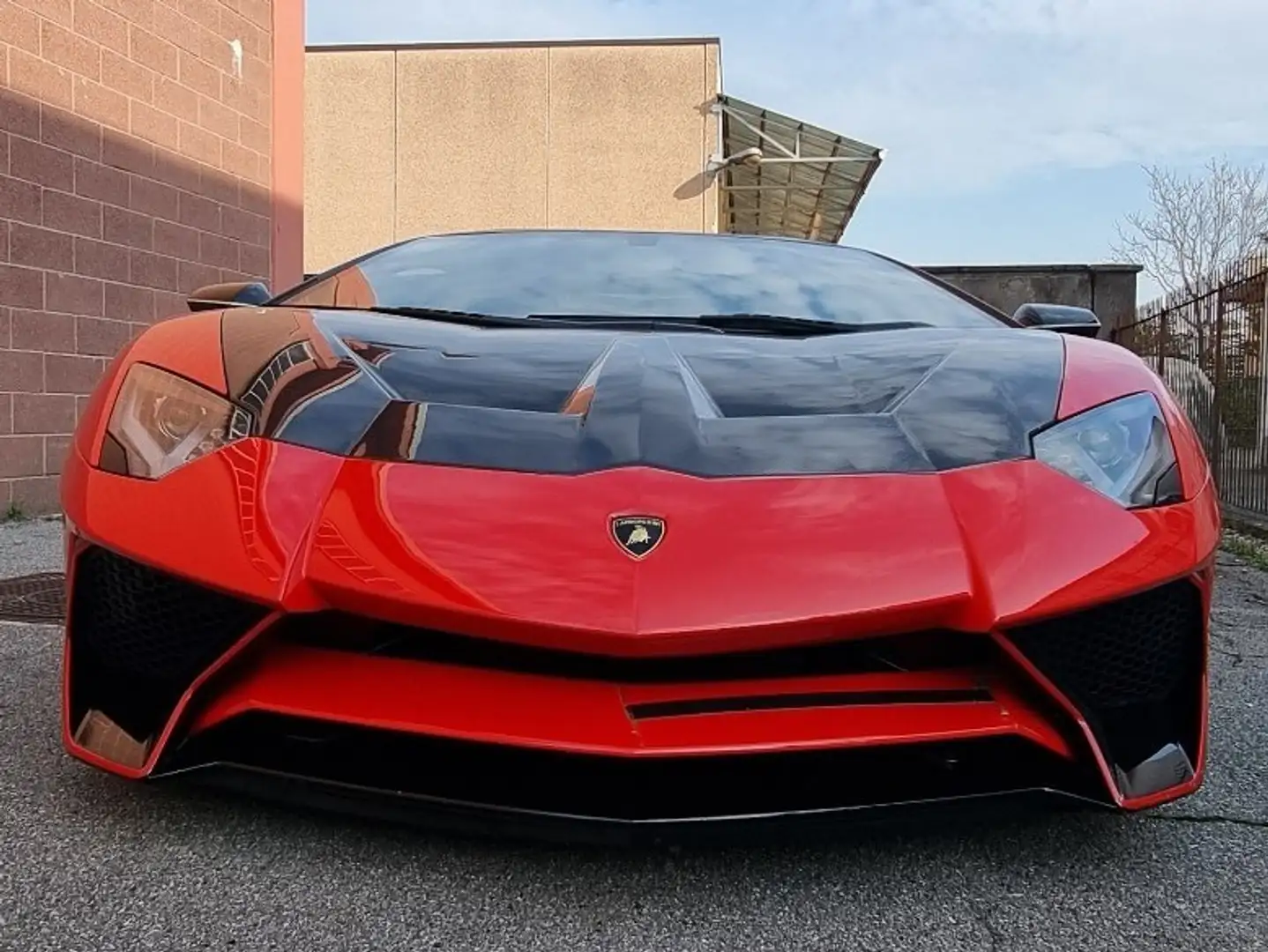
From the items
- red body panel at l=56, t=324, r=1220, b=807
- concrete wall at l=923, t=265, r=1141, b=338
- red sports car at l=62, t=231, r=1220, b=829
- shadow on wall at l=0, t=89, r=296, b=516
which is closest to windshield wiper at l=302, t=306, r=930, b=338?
red sports car at l=62, t=231, r=1220, b=829

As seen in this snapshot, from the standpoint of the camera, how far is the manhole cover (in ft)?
9.04

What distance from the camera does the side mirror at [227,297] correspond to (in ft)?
6.86

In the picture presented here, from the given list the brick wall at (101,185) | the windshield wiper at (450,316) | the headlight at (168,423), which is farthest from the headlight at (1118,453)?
the brick wall at (101,185)

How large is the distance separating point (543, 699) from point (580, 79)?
12953mm

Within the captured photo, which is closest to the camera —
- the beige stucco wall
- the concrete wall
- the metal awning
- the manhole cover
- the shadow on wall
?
the manhole cover

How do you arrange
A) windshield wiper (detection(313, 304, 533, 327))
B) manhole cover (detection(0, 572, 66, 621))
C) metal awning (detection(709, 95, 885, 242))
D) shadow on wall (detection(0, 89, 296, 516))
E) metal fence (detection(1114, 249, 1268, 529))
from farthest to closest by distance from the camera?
metal awning (detection(709, 95, 885, 242)), metal fence (detection(1114, 249, 1268, 529)), shadow on wall (detection(0, 89, 296, 516)), manhole cover (detection(0, 572, 66, 621)), windshield wiper (detection(313, 304, 533, 327))

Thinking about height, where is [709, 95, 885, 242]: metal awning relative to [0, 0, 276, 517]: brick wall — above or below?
above

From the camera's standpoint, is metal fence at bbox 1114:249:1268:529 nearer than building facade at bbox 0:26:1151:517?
No

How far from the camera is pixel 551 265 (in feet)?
7.76

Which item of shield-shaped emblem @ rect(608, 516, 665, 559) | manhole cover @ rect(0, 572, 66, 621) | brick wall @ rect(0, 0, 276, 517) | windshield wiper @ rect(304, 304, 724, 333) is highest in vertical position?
brick wall @ rect(0, 0, 276, 517)

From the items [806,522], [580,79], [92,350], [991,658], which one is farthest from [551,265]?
[580,79]

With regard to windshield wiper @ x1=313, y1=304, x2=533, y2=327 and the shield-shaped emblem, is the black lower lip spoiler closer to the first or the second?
the shield-shaped emblem

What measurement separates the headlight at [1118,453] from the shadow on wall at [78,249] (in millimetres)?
3924

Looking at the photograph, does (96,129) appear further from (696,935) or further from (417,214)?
(417,214)
